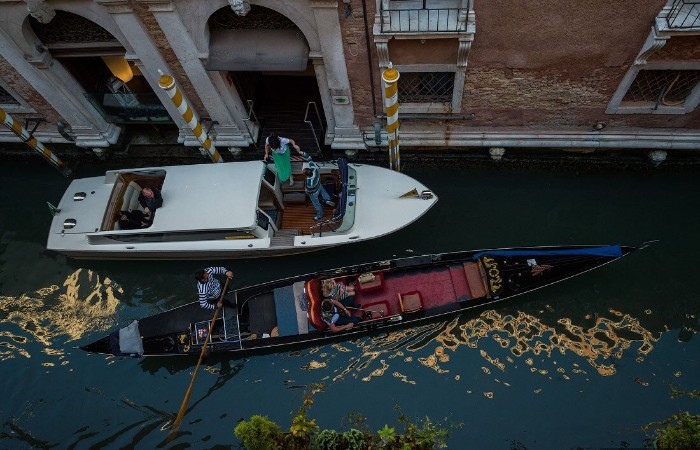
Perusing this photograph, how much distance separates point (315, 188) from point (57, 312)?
19.0 feet

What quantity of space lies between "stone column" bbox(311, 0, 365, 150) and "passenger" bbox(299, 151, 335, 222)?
122 cm

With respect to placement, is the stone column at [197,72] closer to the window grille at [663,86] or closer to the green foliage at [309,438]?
the green foliage at [309,438]

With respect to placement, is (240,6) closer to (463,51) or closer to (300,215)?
(463,51)

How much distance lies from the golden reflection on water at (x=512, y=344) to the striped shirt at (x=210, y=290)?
2035 millimetres

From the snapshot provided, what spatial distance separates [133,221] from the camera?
Answer: 1002 cm

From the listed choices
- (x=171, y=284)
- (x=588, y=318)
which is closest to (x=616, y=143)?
(x=588, y=318)

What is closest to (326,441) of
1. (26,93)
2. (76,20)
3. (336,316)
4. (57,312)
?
(336,316)

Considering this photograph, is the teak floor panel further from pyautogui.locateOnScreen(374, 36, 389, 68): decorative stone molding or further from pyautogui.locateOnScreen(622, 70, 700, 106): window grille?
pyautogui.locateOnScreen(622, 70, 700, 106): window grille

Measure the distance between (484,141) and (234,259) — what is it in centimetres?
551

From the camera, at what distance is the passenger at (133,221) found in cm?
1003

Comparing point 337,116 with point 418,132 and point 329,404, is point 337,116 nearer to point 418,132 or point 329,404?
point 418,132

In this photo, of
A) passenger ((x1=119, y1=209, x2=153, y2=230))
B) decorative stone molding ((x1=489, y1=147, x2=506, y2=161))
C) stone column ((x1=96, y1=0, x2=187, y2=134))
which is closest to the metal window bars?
decorative stone molding ((x1=489, y1=147, x2=506, y2=161))

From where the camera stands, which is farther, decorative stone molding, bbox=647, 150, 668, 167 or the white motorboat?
decorative stone molding, bbox=647, 150, 668, 167

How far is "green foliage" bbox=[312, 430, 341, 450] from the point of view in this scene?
25.9 feet
